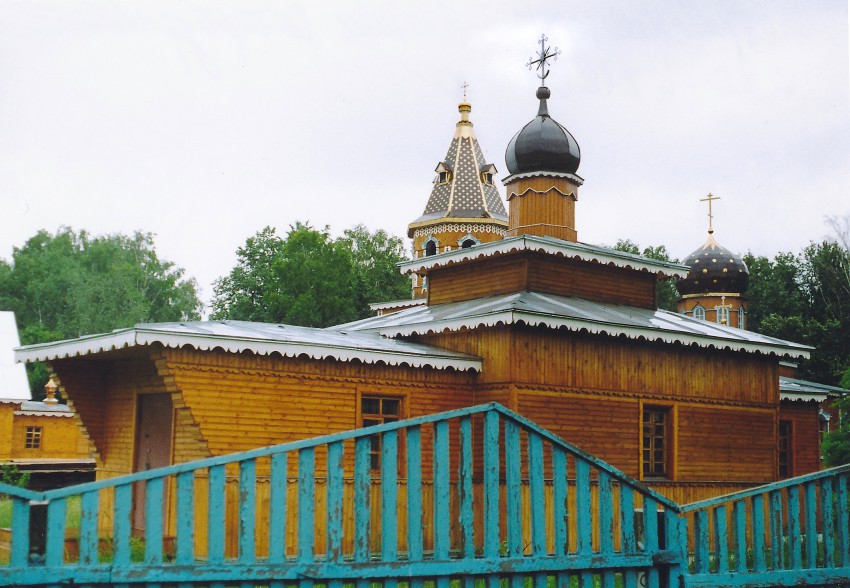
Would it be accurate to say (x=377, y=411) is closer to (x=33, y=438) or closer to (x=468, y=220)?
(x=468, y=220)

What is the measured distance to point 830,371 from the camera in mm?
46344

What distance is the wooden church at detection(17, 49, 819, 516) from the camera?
14.3 meters

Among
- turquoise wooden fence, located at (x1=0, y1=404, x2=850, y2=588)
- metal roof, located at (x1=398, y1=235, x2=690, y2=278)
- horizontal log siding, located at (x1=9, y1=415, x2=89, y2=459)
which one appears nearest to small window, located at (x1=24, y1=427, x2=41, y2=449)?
horizontal log siding, located at (x1=9, y1=415, x2=89, y2=459)

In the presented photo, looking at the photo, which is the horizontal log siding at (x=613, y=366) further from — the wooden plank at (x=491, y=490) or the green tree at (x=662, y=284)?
the green tree at (x=662, y=284)

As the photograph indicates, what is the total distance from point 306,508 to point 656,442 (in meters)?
14.5

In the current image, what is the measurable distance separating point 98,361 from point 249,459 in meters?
12.4

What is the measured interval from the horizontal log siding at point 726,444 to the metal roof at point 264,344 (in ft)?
15.8

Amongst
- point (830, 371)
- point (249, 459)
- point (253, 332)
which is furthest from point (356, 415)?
point (830, 371)

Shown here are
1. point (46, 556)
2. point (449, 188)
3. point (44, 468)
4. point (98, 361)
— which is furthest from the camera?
point (449, 188)

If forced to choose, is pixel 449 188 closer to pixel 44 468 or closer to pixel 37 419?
pixel 44 468

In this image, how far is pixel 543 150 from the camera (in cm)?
2225

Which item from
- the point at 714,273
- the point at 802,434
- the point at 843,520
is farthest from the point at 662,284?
the point at 843,520

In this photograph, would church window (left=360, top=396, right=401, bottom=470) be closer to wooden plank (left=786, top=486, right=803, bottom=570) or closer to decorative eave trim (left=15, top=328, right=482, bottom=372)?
decorative eave trim (left=15, top=328, right=482, bottom=372)

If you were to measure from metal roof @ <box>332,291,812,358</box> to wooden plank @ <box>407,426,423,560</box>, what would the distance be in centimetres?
1052
